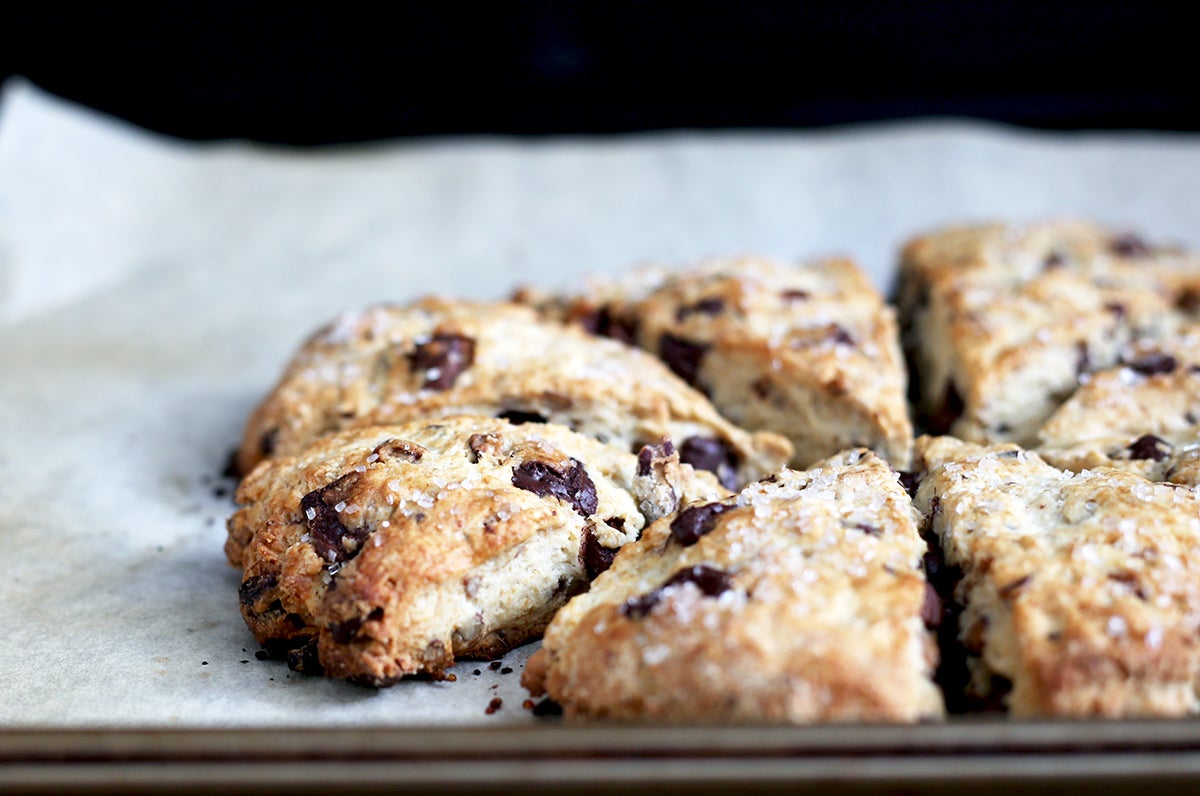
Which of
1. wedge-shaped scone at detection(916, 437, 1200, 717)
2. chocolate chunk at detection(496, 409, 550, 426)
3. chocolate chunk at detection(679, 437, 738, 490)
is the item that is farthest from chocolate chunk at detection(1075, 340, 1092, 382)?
chocolate chunk at detection(496, 409, 550, 426)

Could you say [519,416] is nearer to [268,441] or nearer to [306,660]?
[268,441]

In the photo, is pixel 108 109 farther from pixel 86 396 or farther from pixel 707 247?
pixel 707 247

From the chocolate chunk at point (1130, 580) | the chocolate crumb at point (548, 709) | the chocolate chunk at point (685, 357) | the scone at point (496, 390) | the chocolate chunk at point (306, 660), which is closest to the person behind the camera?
the chocolate chunk at point (1130, 580)

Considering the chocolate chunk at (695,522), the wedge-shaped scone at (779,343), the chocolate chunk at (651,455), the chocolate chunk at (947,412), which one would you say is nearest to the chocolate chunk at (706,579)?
the chocolate chunk at (695,522)

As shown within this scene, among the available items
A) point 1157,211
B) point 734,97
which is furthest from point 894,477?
point 734,97

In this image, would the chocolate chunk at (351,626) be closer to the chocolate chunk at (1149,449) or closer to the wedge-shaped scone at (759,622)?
the wedge-shaped scone at (759,622)

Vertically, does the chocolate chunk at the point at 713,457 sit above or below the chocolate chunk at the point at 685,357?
below

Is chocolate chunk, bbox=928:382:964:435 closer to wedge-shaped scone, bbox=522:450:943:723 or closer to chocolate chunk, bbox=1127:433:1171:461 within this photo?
chocolate chunk, bbox=1127:433:1171:461
